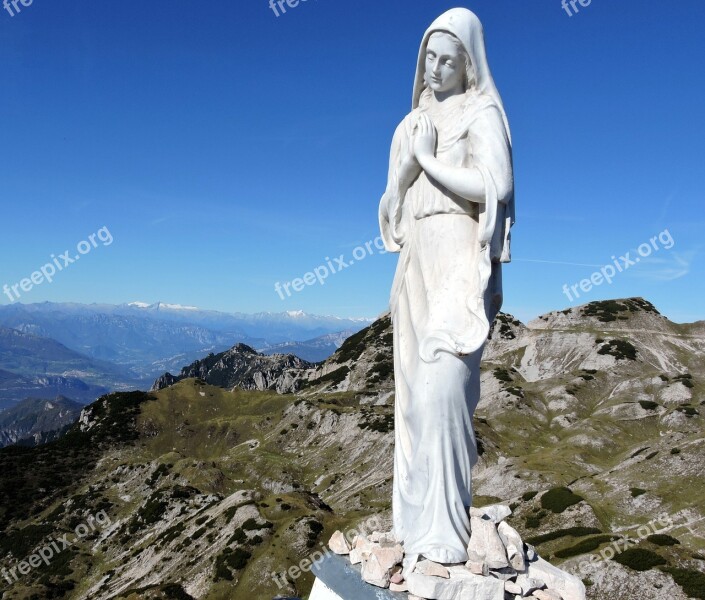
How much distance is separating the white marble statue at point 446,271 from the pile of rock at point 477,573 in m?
0.20

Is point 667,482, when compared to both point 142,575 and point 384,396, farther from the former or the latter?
point 384,396

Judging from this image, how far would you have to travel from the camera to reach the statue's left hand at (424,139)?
285 inches

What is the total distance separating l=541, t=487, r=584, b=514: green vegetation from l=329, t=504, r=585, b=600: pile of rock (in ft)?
108

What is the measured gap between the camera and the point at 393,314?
8.05 metres

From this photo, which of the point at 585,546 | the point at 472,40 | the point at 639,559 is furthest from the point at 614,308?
the point at 472,40

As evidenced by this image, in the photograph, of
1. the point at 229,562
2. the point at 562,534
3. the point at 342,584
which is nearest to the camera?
the point at 342,584

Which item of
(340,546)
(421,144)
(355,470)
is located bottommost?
(340,546)

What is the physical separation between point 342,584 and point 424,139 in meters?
5.95

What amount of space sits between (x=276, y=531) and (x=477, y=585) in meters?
40.7

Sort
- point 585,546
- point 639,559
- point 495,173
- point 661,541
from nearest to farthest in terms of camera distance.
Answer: point 495,173 → point 639,559 → point 661,541 → point 585,546

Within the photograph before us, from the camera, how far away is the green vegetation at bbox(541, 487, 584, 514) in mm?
35938

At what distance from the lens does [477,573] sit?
20.2ft

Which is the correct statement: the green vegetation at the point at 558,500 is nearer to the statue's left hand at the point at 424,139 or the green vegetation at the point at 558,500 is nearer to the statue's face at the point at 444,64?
the statue's left hand at the point at 424,139

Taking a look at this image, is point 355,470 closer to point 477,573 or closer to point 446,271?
point 477,573
